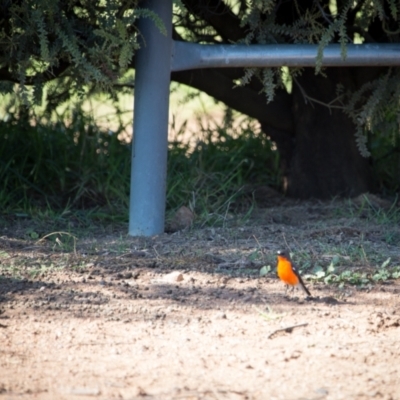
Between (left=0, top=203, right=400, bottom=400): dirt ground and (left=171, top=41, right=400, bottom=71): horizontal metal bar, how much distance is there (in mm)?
984

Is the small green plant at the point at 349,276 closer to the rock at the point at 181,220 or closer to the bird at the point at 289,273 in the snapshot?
the bird at the point at 289,273

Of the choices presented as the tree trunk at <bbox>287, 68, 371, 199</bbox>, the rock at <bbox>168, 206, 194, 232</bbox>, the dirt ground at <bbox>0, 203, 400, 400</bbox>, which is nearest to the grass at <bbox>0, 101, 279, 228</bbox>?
the rock at <bbox>168, 206, 194, 232</bbox>

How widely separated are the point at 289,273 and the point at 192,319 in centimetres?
50

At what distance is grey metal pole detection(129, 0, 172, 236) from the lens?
4.33m

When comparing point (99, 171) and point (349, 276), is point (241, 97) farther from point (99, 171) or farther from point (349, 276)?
point (349, 276)

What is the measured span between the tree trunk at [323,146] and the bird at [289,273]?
2.07 meters

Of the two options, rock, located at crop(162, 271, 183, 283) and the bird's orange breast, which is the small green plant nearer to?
the bird's orange breast

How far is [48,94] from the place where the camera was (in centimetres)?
530

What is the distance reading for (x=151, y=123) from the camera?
14.4 feet

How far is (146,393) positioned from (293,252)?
176 centimetres

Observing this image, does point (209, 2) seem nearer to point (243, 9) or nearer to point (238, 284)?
point (243, 9)

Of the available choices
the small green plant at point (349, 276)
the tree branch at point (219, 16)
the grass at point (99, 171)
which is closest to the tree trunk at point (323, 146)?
the grass at point (99, 171)

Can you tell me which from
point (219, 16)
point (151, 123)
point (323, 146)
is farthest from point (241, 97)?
point (151, 123)

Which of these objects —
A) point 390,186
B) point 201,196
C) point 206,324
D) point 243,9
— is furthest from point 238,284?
point 390,186
